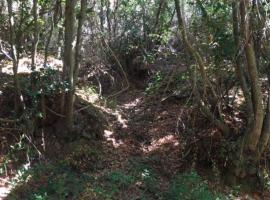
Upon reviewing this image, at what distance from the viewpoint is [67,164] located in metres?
8.28

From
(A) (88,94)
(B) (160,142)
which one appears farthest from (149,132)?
(A) (88,94)

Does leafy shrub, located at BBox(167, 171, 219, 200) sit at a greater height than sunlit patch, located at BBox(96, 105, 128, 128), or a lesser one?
lesser

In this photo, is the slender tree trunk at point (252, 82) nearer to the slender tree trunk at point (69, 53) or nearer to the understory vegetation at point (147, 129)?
the understory vegetation at point (147, 129)

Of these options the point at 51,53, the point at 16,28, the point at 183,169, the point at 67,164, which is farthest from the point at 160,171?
the point at 51,53

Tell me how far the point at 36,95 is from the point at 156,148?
3119 mm

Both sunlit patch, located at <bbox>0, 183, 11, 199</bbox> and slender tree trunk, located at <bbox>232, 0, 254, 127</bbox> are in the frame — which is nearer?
sunlit patch, located at <bbox>0, 183, 11, 199</bbox>

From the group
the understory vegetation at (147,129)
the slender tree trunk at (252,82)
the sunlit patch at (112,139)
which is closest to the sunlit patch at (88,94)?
the understory vegetation at (147,129)

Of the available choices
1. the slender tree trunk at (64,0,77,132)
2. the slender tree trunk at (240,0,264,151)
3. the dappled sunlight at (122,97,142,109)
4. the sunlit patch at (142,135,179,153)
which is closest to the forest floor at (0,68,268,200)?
the sunlit patch at (142,135,179,153)

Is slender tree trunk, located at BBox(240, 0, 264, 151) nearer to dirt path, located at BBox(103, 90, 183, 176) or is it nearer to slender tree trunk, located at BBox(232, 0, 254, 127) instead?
slender tree trunk, located at BBox(232, 0, 254, 127)

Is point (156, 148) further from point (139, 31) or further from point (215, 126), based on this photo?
point (139, 31)

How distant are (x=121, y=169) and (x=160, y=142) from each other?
1838 mm

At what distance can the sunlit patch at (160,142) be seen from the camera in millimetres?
10044

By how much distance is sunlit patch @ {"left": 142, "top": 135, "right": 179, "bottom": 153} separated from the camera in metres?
10.0

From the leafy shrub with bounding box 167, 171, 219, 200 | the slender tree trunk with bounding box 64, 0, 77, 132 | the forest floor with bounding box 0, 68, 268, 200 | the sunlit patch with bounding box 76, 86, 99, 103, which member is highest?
the slender tree trunk with bounding box 64, 0, 77, 132
